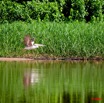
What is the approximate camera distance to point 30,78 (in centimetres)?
1725

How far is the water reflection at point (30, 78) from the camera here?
16469mm

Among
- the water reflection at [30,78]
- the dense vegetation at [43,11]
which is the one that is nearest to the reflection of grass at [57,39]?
the water reflection at [30,78]

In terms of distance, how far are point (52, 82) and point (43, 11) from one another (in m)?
13.6

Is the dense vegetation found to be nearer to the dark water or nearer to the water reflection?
the dark water

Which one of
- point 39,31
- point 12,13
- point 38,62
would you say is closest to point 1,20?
point 12,13

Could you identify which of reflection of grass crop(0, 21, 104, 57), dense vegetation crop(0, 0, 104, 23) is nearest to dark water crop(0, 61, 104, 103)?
reflection of grass crop(0, 21, 104, 57)

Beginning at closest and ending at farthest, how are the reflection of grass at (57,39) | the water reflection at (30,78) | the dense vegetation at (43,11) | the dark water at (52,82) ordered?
1. the dark water at (52,82)
2. the water reflection at (30,78)
3. the reflection of grass at (57,39)
4. the dense vegetation at (43,11)

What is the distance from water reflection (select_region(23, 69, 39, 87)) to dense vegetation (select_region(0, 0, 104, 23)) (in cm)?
1090

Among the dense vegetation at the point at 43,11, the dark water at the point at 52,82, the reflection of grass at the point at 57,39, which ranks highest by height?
the dense vegetation at the point at 43,11

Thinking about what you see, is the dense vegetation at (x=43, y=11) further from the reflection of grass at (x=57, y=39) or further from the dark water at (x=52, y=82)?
the dark water at (x=52, y=82)

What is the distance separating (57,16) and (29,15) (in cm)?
115

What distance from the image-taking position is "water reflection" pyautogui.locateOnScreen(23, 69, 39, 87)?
16469 mm

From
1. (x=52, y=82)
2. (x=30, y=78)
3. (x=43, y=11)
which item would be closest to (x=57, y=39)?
(x=43, y=11)

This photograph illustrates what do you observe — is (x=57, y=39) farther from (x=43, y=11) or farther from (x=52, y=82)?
(x=52, y=82)
